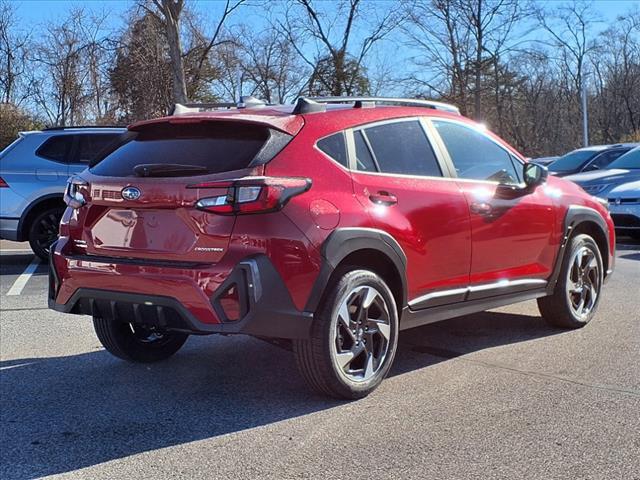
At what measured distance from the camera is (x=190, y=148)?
4.02 m

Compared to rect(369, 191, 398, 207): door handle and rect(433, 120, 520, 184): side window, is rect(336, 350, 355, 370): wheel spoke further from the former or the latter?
rect(433, 120, 520, 184): side window

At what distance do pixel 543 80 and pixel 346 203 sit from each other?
145 ft

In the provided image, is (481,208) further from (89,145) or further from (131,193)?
(89,145)

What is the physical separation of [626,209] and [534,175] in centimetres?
660

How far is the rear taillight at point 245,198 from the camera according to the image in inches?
143

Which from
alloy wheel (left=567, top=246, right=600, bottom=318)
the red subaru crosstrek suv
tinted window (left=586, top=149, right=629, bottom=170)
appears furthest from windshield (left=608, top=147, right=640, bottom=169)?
the red subaru crosstrek suv

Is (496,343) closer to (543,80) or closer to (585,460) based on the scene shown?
(585,460)

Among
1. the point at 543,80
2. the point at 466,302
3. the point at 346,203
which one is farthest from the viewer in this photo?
the point at 543,80

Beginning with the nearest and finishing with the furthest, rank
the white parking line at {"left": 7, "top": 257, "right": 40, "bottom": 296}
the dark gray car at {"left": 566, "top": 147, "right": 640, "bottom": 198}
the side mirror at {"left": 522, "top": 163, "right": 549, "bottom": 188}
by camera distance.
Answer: the side mirror at {"left": 522, "top": 163, "right": 549, "bottom": 188} → the white parking line at {"left": 7, "top": 257, "right": 40, "bottom": 296} → the dark gray car at {"left": 566, "top": 147, "right": 640, "bottom": 198}

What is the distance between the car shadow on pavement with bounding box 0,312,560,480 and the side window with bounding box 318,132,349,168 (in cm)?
140

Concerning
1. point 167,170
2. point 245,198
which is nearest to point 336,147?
point 245,198

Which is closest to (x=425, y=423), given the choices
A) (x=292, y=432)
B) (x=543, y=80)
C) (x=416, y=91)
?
(x=292, y=432)

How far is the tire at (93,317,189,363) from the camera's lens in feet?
15.7

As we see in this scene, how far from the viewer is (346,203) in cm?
396
